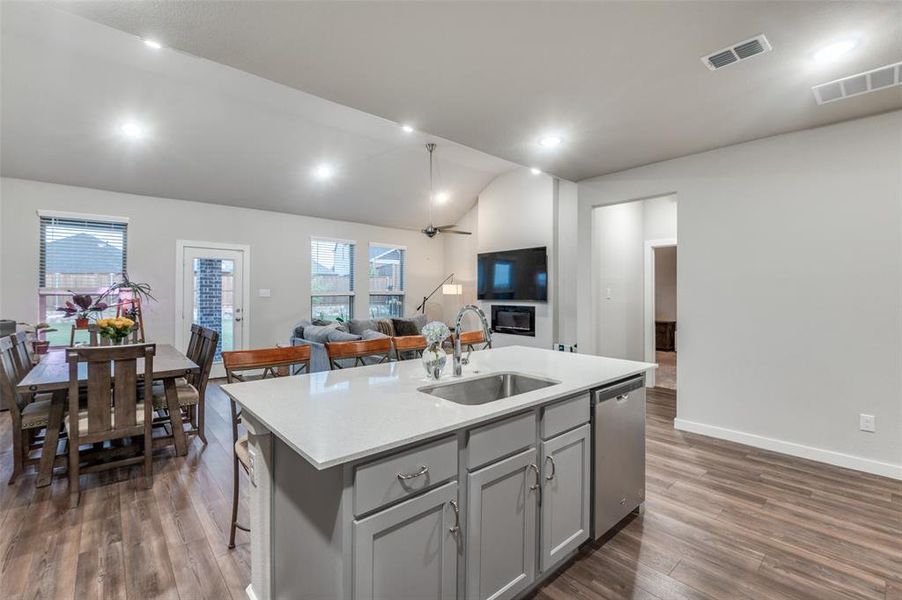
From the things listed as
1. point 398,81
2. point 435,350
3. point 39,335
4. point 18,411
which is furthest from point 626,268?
point 39,335

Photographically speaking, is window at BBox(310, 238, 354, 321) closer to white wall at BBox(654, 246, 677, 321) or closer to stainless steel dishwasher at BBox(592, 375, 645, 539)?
stainless steel dishwasher at BBox(592, 375, 645, 539)

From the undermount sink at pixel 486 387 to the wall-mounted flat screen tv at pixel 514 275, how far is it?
435 centimetres

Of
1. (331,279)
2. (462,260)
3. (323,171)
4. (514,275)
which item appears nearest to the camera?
(323,171)

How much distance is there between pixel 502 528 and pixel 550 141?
114 inches

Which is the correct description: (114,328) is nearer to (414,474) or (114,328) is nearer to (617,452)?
(414,474)

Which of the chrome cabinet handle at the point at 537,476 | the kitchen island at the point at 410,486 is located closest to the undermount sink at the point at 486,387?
the kitchen island at the point at 410,486

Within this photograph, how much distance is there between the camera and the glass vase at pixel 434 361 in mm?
2029

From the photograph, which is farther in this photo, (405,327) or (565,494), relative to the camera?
(405,327)

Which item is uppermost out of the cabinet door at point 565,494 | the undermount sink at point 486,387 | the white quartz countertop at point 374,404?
the white quartz countertop at point 374,404

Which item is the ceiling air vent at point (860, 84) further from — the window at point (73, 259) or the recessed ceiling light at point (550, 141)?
the window at point (73, 259)

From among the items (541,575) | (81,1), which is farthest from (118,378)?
(541,575)

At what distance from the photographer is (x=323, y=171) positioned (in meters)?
6.02

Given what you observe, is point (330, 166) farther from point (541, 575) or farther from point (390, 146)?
point (541, 575)

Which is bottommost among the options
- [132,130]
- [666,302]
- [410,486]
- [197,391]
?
[197,391]
